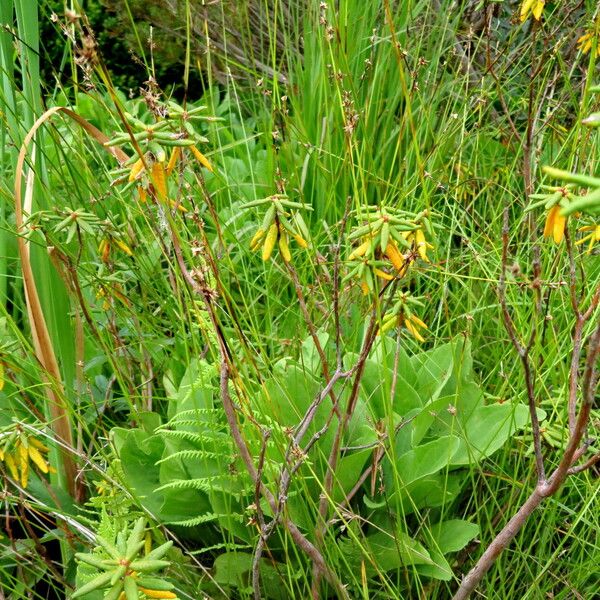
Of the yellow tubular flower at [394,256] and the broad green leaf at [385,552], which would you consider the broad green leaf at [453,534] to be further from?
the yellow tubular flower at [394,256]

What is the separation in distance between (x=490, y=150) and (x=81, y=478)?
1.88 metres

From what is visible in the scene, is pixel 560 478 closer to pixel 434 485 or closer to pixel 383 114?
pixel 434 485

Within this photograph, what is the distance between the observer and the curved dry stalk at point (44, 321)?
1625mm

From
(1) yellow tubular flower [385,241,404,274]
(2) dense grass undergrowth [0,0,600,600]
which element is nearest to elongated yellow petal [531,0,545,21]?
(2) dense grass undergrowth [0,0,600,600]

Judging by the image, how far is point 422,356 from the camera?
1.92 meters

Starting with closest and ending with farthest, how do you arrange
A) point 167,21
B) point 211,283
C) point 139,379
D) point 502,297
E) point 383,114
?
1. point 502,297
2. point 211,283
3. point 139,379
4. point 383,114
5. point 167,21

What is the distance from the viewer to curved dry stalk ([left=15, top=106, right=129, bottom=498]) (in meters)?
1.62

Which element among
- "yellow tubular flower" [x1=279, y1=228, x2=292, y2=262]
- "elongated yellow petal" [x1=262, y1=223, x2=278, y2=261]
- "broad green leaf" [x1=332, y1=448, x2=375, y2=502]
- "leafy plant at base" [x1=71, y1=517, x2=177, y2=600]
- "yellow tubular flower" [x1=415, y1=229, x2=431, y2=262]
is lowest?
"broad green leaf" [x1=332, y1=448, x2=375, y2=502]

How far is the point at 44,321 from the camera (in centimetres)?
175

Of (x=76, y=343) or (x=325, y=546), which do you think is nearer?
(x=325, y=546)

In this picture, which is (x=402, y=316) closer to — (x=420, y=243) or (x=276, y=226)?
(x=420, y=243)

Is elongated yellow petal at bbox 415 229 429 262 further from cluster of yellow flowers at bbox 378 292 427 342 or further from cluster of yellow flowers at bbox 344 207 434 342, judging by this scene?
cluster of yellow flowers at bbox 378 292 427 342

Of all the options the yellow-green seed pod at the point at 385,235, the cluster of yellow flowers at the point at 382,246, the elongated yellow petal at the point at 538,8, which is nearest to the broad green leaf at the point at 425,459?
the cluster of yellow flowers at the point at 382,246

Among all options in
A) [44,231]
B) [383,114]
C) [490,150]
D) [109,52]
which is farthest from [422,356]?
[109,52]
